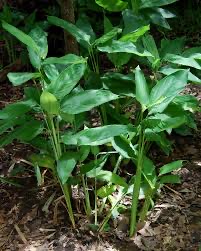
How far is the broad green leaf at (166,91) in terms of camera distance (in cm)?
136

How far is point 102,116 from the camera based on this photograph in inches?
70.2

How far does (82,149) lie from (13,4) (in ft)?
7.04

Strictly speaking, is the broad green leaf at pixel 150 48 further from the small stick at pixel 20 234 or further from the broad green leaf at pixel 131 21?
the small stick at pixel 20 234

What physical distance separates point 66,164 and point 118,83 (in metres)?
0.47

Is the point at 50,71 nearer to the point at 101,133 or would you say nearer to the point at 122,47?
the point at 122,47

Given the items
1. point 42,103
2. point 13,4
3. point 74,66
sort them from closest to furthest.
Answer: point 42,103 → point 74,66 → point 13,4

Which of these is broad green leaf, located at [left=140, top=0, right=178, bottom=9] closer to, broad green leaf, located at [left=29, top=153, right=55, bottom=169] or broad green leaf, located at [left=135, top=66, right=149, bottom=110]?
broad green leaf, located at [left=135, top=66, right=149, bottom=110]

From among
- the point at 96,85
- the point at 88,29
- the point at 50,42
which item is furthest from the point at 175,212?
the point at 50,42

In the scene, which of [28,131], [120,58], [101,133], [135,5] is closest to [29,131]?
[28,131]

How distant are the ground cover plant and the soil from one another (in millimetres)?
46

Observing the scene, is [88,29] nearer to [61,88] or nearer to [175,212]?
[61,88]

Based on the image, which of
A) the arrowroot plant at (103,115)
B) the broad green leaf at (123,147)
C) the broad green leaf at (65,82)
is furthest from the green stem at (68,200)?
the broad green leaf at (65,82)

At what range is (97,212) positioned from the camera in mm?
1630

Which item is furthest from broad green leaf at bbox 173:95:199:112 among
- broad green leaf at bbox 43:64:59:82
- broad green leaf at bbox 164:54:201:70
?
broad green leaf at bbox 43:64:59:82
